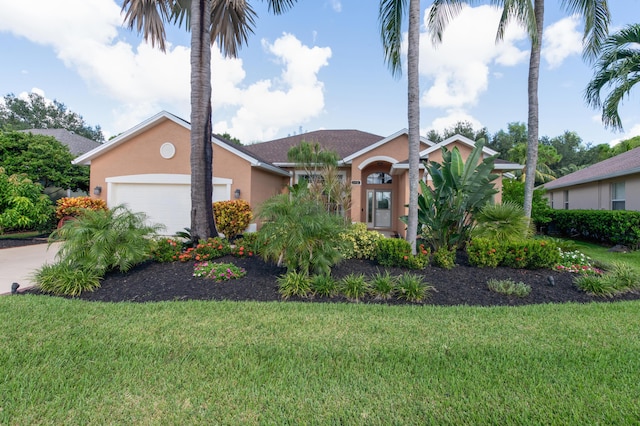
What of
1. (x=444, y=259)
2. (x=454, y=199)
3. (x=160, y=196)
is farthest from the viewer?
(x=160, y=196)

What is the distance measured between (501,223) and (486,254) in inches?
57.0

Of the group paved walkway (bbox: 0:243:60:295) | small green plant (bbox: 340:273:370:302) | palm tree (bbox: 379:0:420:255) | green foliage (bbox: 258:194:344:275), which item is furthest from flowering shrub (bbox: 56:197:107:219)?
palm tree (bbox: 379:0:420:255)

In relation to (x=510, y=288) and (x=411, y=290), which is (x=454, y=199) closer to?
(x=510, y=288)

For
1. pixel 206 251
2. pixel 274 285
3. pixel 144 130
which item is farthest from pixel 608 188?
pixel 144 130

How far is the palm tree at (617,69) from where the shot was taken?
1073cm

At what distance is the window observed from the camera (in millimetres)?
13688

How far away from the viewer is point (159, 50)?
34.2ft

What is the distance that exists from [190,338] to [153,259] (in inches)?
185

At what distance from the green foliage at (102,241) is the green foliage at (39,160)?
11399 mm

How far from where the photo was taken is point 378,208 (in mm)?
16000

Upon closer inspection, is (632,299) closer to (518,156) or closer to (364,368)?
(364,368)

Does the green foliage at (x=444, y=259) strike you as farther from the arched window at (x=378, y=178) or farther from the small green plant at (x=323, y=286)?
the arched window at (x=378, y=178)

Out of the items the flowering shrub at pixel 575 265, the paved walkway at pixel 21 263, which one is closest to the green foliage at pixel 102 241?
the paved walkway at pixel 21 263

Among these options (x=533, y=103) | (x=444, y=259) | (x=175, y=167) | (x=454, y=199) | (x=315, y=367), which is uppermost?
(x=533, y=103)
